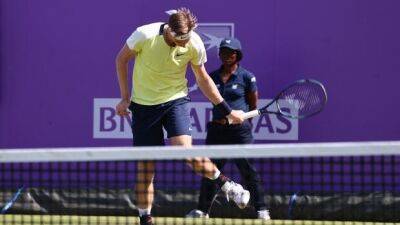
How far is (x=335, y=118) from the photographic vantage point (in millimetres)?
7004

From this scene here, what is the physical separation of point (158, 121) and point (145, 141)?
14 centimetres

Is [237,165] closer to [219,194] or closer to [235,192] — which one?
[219,194]

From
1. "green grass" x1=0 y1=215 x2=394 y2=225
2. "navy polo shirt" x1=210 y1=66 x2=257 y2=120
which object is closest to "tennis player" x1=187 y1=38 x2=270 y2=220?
"navy polo shirt" x1=210 y1=66 x2=257 y2=120

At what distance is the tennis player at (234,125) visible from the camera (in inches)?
265

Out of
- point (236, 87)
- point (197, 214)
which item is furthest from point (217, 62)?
point (197, 214)

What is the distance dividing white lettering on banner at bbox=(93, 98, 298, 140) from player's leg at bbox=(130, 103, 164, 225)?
1.30 meters

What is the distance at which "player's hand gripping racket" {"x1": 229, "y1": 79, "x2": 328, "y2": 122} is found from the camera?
6.59 m

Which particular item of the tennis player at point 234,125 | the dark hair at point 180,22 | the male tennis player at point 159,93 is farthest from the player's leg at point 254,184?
the dark hair at point 180,22

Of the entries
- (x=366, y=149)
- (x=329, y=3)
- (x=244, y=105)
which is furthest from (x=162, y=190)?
(x=366, y=149)

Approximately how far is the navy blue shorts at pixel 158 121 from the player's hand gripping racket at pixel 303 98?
87 cm

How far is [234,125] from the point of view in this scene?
6.75 metres

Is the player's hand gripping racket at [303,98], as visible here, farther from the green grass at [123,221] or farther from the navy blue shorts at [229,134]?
the green grass at [123,221]

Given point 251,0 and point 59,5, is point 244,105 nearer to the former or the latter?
point 251,0

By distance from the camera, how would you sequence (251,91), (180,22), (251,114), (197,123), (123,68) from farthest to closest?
(197,123) → (251,91) → (251,114) → (123,68) → (180,22)
